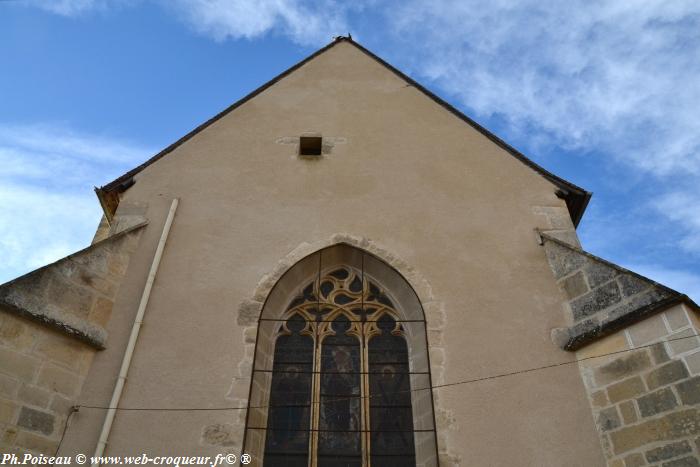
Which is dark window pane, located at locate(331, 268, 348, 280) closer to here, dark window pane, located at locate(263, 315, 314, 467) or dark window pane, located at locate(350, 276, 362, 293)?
dark window pane, located at locate(350, 276, 362, 293)

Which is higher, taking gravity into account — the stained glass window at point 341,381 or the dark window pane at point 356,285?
the dark window pane at point 356,285

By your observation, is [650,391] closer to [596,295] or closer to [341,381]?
[596,295]

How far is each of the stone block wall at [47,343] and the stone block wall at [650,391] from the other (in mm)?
3875

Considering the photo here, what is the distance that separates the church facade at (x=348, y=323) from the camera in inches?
160

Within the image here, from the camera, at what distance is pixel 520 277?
5164mm

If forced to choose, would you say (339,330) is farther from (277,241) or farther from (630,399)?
(630,399)

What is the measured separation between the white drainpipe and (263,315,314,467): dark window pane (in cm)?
113

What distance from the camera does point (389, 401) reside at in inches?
182

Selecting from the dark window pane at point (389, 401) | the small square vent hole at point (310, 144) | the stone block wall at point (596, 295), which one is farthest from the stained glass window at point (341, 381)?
the small square vent hole at point (310, 144)

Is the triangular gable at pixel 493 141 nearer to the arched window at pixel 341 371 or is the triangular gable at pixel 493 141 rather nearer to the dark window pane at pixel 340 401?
the arched window at pixel 341 371

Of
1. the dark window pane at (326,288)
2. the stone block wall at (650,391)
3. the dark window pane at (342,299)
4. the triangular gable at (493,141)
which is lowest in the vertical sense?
the stone block wall at (650,391)

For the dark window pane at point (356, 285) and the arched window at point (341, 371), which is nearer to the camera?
the arched window at point (341, 371)

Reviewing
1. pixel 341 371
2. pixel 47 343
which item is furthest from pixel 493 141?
pixel 47 343

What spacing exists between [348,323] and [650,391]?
2.40 metres
